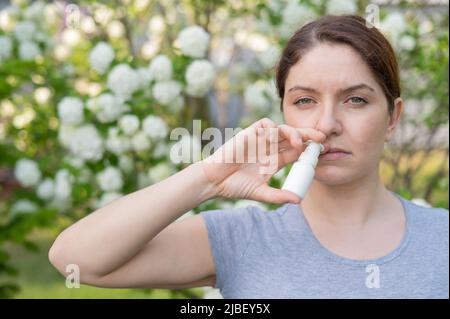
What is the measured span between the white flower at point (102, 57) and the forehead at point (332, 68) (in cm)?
148

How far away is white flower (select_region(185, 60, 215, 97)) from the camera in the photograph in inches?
115

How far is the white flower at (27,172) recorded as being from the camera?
3.26m

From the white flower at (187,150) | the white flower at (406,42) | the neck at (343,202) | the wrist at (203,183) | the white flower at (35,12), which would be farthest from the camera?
the white flower at (35,12)

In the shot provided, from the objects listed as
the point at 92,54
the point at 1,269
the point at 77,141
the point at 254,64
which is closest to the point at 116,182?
the point at 77,141

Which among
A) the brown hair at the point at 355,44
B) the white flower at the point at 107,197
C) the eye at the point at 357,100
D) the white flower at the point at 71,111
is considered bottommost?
the eye at the point at 357,100

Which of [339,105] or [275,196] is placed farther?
[339,105]

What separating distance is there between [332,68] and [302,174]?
314 millimetres

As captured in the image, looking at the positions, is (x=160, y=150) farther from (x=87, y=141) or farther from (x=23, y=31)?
(x=23, y=31)

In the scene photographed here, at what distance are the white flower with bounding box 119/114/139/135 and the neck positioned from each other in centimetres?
126

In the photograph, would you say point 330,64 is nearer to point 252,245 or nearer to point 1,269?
point 252,245

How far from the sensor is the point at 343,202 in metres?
1.83

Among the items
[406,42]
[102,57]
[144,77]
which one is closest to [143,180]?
[144,77]

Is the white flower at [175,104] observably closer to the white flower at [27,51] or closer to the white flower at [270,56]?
the white flower at [270,56]

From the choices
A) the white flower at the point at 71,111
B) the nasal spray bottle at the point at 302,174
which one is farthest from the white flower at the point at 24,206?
the nasal spray bottle at the point at 302,174
